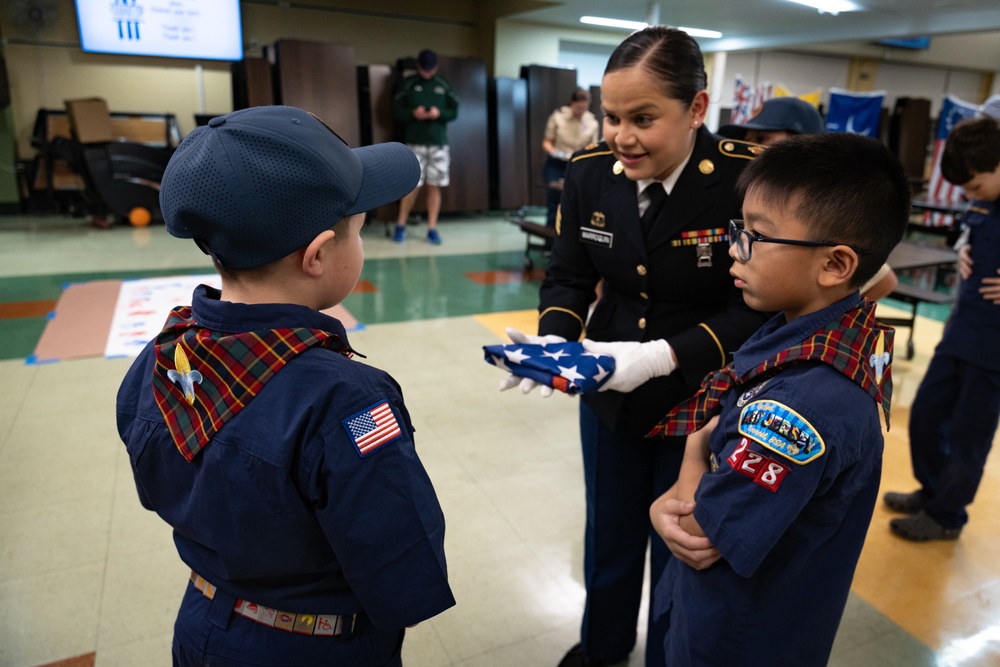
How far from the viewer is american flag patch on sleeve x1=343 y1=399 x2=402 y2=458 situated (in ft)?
2.61

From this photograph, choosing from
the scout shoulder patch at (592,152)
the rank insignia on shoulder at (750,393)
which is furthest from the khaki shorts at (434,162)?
the rank insignia on shoulder at (750,393)

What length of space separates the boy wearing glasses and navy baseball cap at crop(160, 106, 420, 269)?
628 mm

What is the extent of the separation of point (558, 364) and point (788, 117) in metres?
1.58

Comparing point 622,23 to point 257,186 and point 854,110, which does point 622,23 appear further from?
point 257,186

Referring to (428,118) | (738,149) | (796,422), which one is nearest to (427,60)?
(428,118)

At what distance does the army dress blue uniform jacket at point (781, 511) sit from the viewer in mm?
893

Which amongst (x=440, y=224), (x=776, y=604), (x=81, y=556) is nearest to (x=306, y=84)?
(x=440, y=224)

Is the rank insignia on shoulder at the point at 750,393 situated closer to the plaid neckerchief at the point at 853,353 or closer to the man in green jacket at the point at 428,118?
the plaid neckerchief at the point at 853,353

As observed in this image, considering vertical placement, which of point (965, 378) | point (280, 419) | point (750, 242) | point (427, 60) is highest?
point (427, 60)

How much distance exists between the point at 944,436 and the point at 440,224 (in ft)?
23.9

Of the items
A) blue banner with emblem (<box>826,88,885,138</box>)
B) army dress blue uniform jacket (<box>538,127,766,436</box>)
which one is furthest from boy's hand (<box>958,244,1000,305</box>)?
blue banner with emblem (<box>826,88,885,138</box>)

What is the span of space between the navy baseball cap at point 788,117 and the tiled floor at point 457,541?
153 centimetres

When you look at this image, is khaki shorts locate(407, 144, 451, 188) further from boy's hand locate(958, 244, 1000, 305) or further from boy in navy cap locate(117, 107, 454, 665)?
boy in navy cap locate(117, 107, 454, 665)

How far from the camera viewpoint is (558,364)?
1.39 metres
